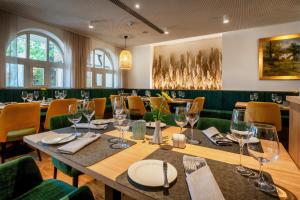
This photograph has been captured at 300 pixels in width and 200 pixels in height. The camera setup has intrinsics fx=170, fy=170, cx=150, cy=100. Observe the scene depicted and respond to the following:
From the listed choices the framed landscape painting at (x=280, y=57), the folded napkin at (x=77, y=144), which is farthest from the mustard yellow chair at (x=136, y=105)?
the framed landscape painting at (x=280, y=57)

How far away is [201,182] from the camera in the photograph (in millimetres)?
609

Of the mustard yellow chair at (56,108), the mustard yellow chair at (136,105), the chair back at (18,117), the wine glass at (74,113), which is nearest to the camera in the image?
the wine glass at (74,113)

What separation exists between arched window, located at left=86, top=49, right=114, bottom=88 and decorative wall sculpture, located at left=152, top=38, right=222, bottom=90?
1.78 metres

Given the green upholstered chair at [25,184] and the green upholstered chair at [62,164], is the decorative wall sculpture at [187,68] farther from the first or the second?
the green upholstered chair at [25,184]

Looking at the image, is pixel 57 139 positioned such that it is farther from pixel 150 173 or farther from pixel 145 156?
pixel 150 173

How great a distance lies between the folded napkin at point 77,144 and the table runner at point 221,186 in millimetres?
374

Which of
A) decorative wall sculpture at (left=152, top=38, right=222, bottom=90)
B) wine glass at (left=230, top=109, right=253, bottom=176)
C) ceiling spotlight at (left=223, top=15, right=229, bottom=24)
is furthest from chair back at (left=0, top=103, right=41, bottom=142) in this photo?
decorative wall sculpture at (left=152, top=38, right=222, bottom=90)

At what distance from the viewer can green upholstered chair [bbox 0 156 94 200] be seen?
849 millimetres

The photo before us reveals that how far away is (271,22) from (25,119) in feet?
18.5

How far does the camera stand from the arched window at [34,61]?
3967 mm

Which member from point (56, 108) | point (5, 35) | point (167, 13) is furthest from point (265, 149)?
point (5, 35)

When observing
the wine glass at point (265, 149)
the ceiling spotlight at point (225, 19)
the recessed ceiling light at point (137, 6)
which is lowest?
the wine glass at point (265, 149)

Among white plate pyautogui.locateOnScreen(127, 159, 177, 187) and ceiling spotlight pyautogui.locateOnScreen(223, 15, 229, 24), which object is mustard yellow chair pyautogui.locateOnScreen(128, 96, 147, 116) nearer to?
ceiling spotlight pyautogui.locateOnScreen(223, 15, 229, 24)

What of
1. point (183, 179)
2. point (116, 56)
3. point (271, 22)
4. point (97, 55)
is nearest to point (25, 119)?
point (183, 179)
